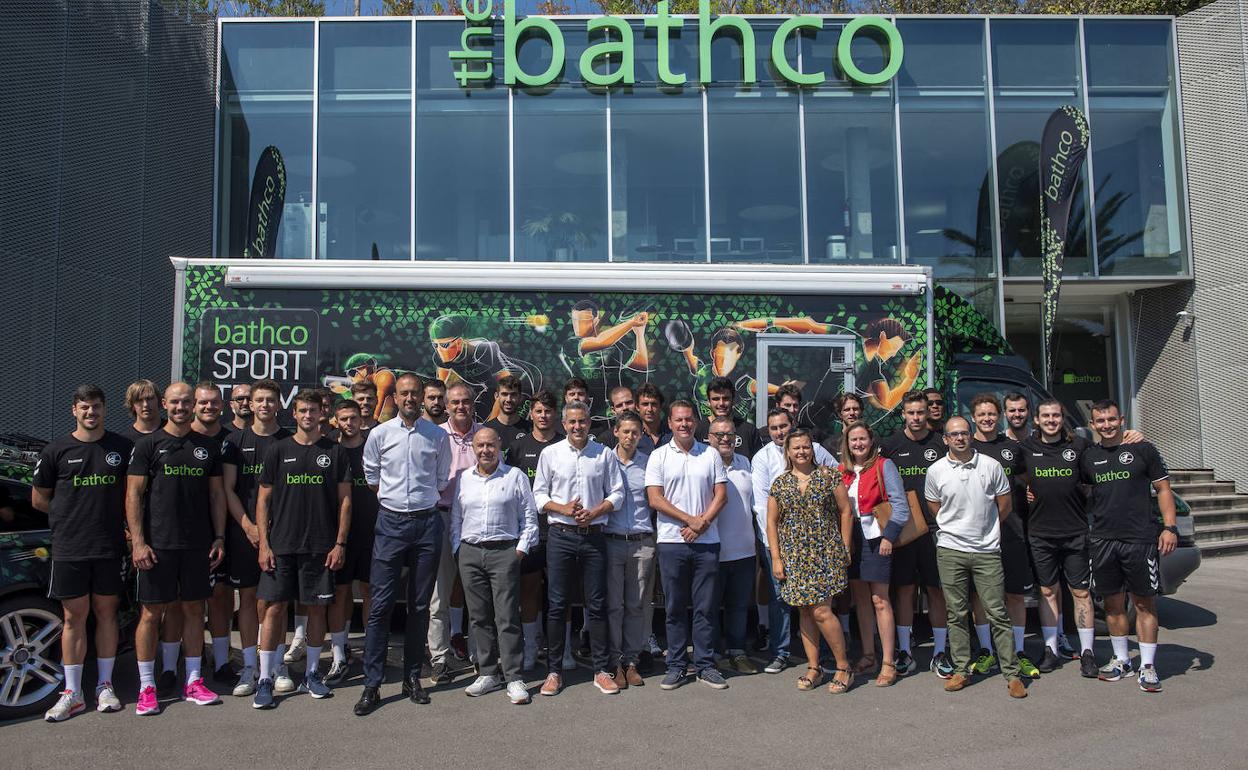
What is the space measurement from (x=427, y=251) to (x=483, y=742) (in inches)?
409

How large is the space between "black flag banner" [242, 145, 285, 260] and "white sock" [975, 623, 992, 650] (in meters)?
11.0

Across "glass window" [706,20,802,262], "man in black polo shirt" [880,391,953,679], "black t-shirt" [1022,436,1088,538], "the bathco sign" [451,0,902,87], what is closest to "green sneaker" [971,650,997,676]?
"man in black polo shirt" [880,391,953,679]

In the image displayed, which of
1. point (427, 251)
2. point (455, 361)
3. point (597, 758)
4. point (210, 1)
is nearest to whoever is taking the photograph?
point (597, 758)

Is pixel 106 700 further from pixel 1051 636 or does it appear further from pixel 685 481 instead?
pixel 1051 636

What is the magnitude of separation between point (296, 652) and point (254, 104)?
36.3 feet

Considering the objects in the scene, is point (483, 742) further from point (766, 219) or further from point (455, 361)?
point (766, 219)

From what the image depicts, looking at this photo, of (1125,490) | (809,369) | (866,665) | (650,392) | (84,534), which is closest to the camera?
(84,534)

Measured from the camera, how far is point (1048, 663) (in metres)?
6.29

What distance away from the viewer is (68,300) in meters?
11.9

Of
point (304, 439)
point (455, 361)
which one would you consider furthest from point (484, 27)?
point (304, 439)

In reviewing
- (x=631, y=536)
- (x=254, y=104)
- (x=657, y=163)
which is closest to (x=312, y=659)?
(x=631, y=536)

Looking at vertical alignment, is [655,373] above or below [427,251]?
below

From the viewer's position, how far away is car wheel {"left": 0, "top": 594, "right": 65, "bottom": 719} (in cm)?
525

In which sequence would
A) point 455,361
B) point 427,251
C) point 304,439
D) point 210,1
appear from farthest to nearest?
point 210,1
point 427,251
point 455,361
point 304,439
